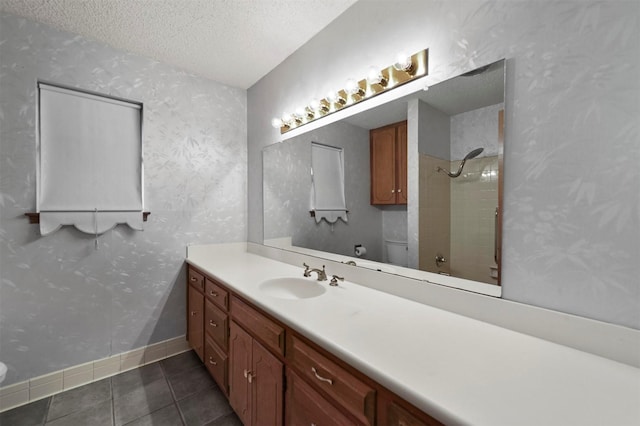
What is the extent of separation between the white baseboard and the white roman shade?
0.96 m

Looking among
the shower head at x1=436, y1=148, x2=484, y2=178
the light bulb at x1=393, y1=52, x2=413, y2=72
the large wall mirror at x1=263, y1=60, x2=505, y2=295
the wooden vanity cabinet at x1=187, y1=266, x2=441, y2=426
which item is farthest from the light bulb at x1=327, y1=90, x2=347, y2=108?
the wooden vanity cabinet at x1=187, y1=266, x2=441, y2=426

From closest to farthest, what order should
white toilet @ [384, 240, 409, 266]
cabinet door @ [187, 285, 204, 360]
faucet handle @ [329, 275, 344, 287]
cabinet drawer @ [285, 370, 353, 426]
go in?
cabinet drawer @ [285, 370, 353, 426], white toilet @ [384, 240, 409, 266], faucet handle @ [329, 275, 344, 287], cabinet door @ [187, 285, 204, 360]

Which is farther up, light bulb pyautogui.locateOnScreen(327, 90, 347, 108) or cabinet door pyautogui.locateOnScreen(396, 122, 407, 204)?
light bulb pyautogui.locateOnScreen(327, 90, 347, 108)

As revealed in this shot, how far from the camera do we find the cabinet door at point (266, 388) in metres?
1.12

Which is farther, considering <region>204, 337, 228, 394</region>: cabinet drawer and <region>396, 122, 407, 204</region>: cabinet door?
<region>204, 337, 228, 394</region>: cabinet drawer

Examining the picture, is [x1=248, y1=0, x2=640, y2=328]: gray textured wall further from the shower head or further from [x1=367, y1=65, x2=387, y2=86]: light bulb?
[x1=367, y1=65, x2=387, y2=86]: light bulb

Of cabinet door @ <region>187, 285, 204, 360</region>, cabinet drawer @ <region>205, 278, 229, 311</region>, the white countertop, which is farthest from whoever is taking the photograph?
cabinet door @ <region>187, 285, 204, 360</region>

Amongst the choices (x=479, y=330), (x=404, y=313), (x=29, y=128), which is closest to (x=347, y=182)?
(x=404, y=313)

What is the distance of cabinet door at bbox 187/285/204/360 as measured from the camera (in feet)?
6.55

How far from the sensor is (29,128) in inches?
66.4

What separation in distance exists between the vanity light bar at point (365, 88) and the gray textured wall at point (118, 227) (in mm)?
852

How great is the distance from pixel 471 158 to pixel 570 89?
35cm

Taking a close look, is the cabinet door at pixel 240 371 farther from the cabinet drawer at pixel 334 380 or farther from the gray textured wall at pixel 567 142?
Answer: the gray textured wall at pixel 567 142

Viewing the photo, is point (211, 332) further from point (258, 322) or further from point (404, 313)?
point (404, 313)
